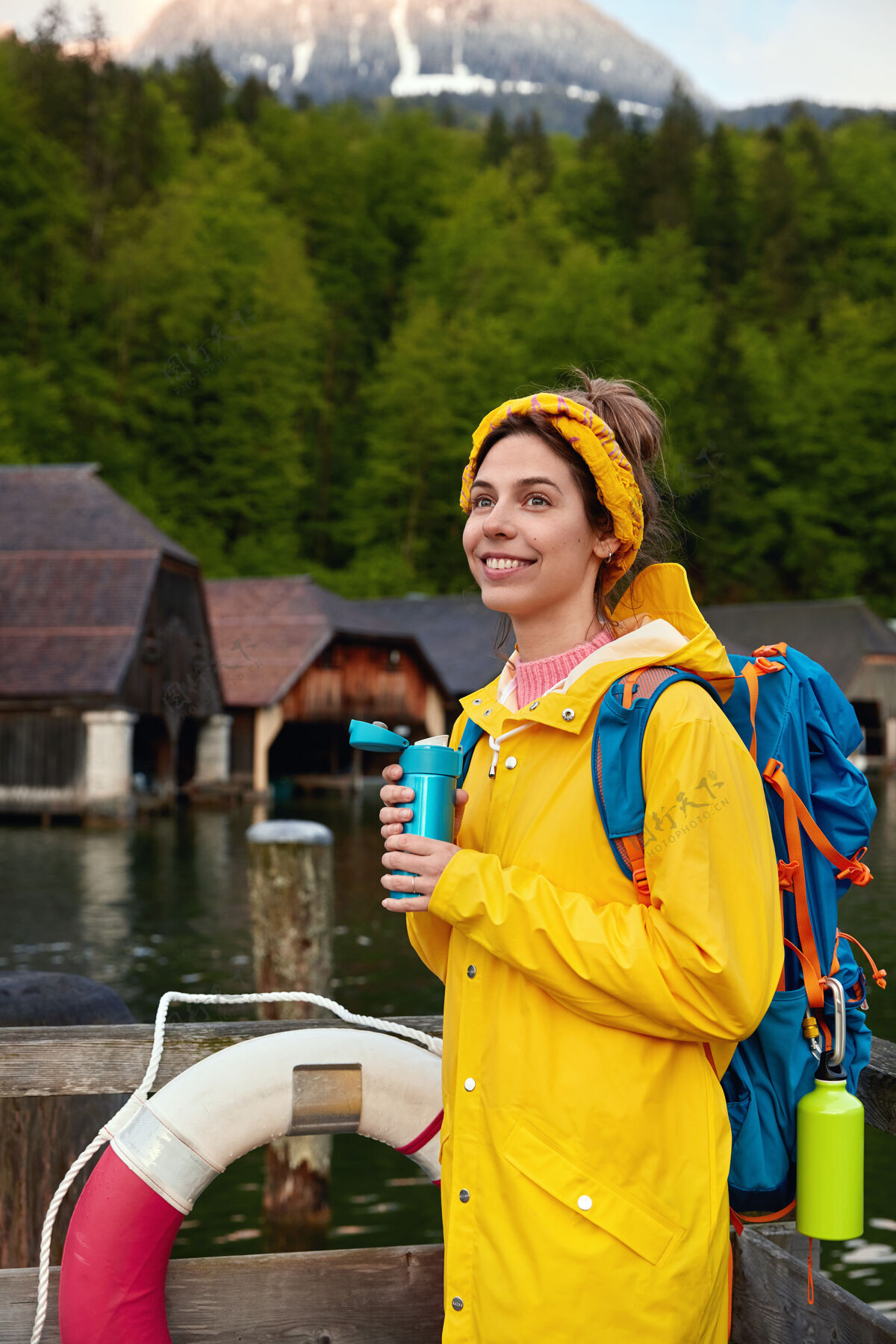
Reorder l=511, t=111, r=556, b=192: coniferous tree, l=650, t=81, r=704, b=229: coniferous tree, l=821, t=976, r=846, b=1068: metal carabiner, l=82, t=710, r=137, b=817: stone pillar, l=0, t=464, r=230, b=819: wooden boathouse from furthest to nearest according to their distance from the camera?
l=511, t=111, r=556, b=192: coniferous tree → l=650, t=81, r=704, b=229: coniferous tree → l=0, t=464, r=230, b=819: wooden boathouse → l=82, t=710, r=137, b=817: stone pillar → l=821, t=976, r=846, b=1068: metal carabiner

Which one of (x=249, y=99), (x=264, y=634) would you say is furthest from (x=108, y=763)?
(x=249, y=99)

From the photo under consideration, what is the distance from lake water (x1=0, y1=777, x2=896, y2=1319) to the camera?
6531 millimetres

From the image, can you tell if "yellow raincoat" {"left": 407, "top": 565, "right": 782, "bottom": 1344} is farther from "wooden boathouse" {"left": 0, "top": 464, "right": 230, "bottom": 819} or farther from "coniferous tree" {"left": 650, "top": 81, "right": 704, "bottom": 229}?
"coniferous tree" {"left": 650, "top": 81, "right": 704, "bottom": 229}

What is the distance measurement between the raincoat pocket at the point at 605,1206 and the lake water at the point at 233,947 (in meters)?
4.59

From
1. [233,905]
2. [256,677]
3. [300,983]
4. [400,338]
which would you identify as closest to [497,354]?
[400,338]

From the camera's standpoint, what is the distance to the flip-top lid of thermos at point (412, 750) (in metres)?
2.01

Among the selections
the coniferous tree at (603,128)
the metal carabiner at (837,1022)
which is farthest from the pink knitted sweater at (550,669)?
the coniferous tree at (603,128)

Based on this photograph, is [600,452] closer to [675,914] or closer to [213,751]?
[675,914]

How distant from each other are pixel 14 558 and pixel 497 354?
39026 mm

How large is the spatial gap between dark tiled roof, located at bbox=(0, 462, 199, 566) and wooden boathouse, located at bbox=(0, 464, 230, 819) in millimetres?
28

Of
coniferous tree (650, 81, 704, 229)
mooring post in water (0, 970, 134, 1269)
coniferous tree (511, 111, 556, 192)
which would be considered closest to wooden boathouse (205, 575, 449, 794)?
mooring post in water (0, 970, 134, 1269)

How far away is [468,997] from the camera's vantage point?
2.04 m

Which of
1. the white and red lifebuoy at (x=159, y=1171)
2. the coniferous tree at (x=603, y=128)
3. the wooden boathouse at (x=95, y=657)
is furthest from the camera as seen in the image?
the coniferous tree at (x=603, y=128)

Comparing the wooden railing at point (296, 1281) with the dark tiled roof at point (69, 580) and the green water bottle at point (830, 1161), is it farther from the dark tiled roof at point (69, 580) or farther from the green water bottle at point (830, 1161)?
the dark tiled roof at point (69, 580)
